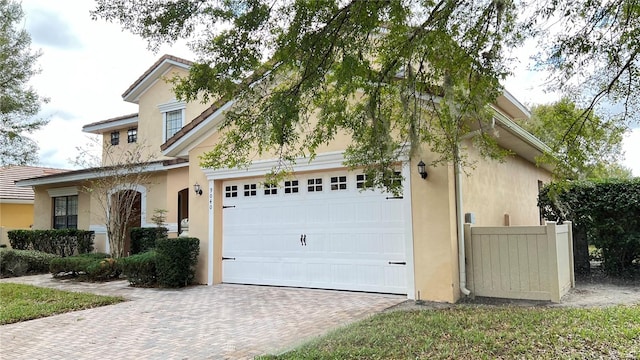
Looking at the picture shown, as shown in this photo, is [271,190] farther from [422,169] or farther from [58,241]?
[58,241]

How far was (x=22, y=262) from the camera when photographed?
13.4 meters

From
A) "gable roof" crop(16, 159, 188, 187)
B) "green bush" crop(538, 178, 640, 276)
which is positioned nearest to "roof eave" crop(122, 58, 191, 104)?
"gable roof" crop(16, 159, 188, 187)

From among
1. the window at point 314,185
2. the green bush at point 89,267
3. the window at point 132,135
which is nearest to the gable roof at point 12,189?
the window at point 132,135

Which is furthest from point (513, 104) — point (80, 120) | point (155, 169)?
point (80, 120)

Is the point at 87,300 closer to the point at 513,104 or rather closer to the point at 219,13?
the point at 219,13

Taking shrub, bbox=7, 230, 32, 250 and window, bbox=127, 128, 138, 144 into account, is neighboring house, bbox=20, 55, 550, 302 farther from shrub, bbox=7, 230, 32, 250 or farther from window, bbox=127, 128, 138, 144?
shrub, bbox=7, 230, 32, 250

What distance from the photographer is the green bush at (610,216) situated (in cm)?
965

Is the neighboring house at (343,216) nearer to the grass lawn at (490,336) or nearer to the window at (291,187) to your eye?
the window at (291,187)

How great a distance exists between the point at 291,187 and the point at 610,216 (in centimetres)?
715

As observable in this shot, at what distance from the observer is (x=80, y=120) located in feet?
64.1

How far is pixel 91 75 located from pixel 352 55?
22.4 feet

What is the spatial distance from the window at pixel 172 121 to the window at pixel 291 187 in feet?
28.5

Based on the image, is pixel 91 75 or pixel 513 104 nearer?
pixel 91 75

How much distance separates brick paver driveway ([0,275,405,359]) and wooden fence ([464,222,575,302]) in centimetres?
156
